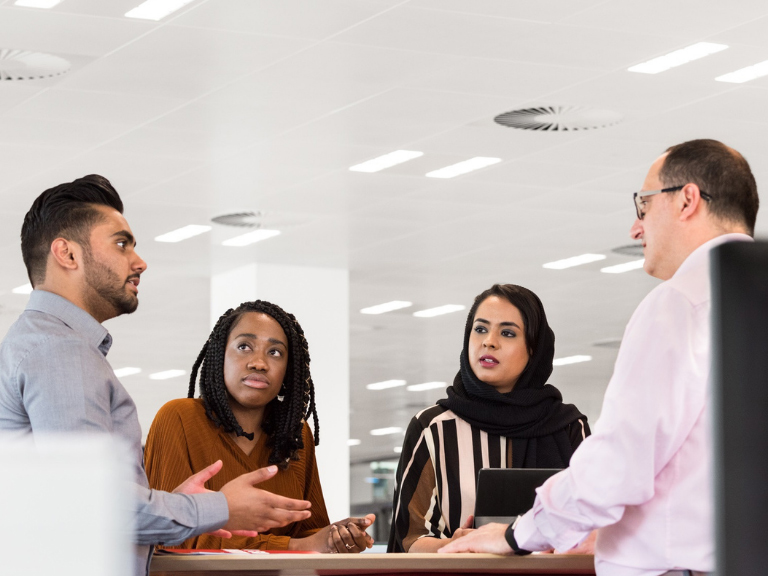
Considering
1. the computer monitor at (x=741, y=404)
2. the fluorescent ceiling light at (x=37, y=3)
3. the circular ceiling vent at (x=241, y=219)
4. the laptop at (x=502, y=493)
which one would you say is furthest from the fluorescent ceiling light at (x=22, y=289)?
the computer monitor at (x=741, y=404)

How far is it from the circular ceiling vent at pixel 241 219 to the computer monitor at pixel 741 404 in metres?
9.68

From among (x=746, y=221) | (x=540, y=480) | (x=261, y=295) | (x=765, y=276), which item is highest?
(x=261, y=295)

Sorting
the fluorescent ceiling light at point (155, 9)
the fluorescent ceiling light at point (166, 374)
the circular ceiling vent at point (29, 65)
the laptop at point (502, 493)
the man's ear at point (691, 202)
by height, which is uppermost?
the fluorescent ceiling light at point (155, 9)

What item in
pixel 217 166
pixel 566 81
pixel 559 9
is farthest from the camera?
pixel 217 166

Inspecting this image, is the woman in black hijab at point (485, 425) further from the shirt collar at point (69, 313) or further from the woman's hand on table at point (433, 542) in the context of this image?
the shirt collar at point (69, 313)

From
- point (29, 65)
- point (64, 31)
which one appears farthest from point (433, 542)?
point (29, 65)

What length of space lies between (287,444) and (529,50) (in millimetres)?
3619

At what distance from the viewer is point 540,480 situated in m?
2.72

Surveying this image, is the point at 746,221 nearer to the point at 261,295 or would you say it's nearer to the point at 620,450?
the point at 620,450

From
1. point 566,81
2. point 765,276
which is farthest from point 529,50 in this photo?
point 765,276

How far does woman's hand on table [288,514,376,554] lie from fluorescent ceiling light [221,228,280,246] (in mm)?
7827

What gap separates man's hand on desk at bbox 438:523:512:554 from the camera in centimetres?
239

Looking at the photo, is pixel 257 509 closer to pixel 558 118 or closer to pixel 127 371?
pixel 558 118

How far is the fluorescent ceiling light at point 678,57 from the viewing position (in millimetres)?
6586
